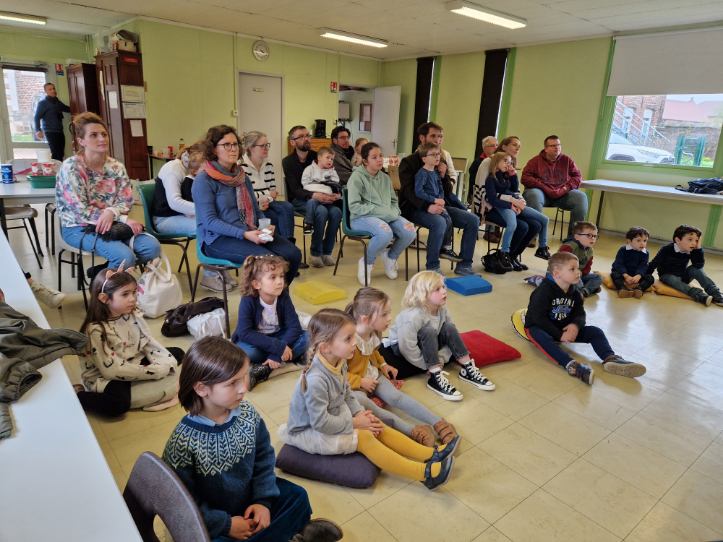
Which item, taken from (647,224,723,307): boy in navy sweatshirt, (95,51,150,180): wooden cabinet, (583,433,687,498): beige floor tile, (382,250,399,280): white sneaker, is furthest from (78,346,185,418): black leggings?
(95,51,150,180): wooden cabinet

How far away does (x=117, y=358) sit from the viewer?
2.15 m

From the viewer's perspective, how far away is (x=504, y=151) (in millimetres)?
5070

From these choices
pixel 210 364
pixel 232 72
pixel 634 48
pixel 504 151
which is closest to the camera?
pixel 210 364

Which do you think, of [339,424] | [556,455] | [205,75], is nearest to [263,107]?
[205,75]

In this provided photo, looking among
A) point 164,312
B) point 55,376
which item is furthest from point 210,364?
point 164,312

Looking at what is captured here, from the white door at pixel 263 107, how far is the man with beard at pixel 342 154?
288 cm

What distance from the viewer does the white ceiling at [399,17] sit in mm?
5230

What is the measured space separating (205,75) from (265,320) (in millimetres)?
6148

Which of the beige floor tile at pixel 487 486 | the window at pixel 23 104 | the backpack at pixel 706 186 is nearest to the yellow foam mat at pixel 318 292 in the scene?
the beige floor tile at pixel 487 486

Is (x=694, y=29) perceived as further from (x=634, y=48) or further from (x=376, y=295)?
(x=376, y=295)

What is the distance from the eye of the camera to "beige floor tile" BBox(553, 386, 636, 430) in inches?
91.4

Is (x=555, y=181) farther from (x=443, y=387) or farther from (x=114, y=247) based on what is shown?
(x=114, y=247)

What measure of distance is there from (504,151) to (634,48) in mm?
2711

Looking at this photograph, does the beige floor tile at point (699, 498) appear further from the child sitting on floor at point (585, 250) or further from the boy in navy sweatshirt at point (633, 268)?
the boy in navy sweatshirt at point (633, 268)
